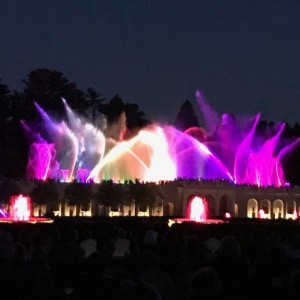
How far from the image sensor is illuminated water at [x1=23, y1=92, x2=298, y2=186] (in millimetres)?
71438

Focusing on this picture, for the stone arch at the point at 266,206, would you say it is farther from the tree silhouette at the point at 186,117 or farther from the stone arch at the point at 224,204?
the tree silhouette at the point at 186,117

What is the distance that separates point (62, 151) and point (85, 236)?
187 ft

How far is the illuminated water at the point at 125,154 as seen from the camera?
234 ft

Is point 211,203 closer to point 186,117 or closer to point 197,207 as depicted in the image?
point 197,207

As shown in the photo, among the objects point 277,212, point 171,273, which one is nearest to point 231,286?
point 171,273

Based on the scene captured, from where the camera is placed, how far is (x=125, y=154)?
72.8 m

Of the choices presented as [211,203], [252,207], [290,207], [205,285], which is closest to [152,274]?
[205,285]

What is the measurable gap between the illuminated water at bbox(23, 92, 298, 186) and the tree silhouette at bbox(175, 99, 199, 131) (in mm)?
24513

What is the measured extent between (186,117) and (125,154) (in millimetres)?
30981

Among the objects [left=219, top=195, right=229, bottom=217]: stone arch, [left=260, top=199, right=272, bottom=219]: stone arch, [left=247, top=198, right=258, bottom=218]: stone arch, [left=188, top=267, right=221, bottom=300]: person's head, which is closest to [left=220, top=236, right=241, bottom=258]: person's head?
[left=188, top=267, right=221, bottom=300]: person's head

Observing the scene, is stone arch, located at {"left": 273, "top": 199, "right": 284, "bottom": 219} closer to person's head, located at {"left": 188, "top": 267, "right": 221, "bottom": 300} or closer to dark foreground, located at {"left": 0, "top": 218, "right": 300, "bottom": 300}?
dark foreground, located at {"left": 0, "top": 218, "right": 300, "bottom": 300}

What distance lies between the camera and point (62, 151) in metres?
73.6

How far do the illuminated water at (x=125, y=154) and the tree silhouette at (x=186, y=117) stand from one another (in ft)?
80.4

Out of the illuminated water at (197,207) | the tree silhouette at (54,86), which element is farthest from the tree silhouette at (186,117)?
the illuminated water at (197,207)
